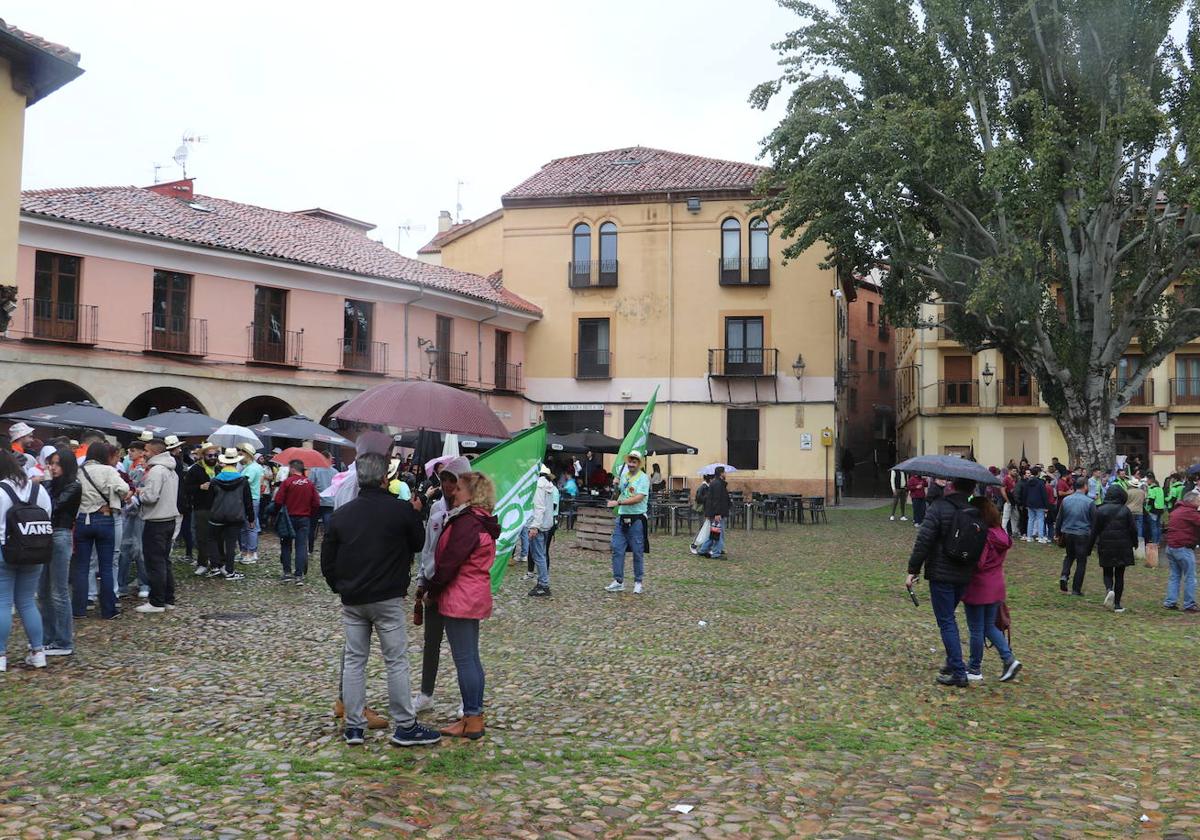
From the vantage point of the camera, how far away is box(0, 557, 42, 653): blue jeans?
770 cm

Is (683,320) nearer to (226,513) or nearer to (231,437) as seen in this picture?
(231,437)

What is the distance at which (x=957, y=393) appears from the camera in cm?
4488

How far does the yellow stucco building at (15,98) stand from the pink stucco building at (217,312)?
748cm

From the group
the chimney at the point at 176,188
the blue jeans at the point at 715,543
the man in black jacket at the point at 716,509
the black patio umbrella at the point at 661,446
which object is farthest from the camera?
the chimney at the point at 176,188

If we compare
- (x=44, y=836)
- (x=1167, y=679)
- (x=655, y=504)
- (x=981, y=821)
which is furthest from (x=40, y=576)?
(x=655, y=504)

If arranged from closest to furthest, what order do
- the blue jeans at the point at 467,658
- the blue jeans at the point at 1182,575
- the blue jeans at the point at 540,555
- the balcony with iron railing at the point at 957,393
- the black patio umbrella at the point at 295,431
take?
the blue jeans at the point at 467,658, the blue jeans at the point at 1182,575, the blue jeans at the point at 540,555, the black patio umbrella at the point at 295,431, the balcony with iron railing at the point at 957,393

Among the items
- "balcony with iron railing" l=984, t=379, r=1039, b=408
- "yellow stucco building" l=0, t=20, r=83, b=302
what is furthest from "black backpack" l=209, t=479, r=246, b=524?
"balcony with iron railing" l=984, t=379, r=1039, b=408

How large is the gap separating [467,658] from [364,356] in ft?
85.6

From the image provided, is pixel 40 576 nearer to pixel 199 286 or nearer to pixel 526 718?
pixel 526 718

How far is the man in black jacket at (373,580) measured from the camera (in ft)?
19.6

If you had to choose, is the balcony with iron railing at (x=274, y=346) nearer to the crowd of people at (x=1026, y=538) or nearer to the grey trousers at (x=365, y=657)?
the crowd of people at (x=1026, y=538)

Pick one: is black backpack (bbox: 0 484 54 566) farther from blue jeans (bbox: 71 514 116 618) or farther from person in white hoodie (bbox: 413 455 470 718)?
person in white hoodie (bbox: 413 455 470 718)

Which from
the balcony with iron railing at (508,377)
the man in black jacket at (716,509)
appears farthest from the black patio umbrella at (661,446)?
the balcony with iron railing at (508,377)

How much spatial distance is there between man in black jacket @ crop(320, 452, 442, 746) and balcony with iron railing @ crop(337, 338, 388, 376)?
2541 centimetres
